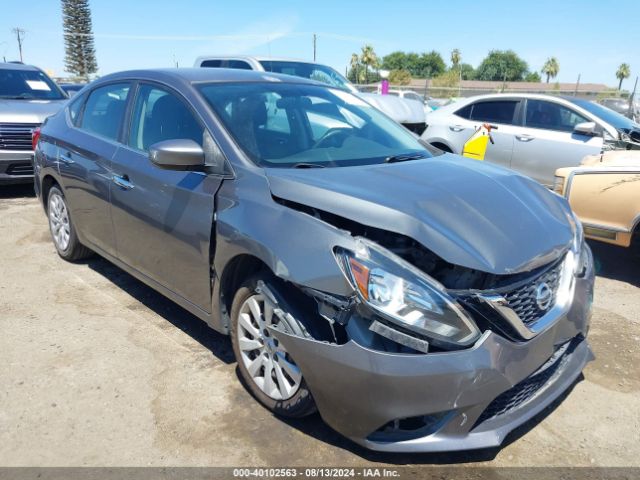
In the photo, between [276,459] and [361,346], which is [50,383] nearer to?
[276,459]

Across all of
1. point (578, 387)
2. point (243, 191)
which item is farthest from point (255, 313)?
point (578, 387)

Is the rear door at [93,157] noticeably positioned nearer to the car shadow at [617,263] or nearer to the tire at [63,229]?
the tire at [63,229]

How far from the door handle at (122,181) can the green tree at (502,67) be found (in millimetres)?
98690

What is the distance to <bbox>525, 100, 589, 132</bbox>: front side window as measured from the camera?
24.4 feet

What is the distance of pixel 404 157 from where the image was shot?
3418 millimetres

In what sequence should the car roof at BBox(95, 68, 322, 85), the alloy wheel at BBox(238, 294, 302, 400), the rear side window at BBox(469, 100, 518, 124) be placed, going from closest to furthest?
the alloy wheel at BBox(238, 294, 302, 400)
the car roof at BBox(95, 68, 322, 85)
the rear side window at BBox(469, 100, 518, 124)

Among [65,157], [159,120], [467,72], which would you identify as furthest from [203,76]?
[467,72]

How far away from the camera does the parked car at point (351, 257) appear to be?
2244 millimetres

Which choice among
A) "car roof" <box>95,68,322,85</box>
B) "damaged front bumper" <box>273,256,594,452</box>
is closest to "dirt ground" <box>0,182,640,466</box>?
"damaged front bumper" <box>273,256,594,452</box>

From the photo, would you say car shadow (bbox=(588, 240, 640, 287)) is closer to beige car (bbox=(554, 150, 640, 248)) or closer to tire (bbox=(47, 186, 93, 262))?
beige car (bbox=(554, 150, 640, 248))

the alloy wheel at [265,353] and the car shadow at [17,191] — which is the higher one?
the alloy wheel at [265,353]

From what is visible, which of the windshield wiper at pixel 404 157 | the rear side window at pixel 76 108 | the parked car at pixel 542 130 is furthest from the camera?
the parked car at pixel 542 130

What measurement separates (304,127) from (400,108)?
649cm

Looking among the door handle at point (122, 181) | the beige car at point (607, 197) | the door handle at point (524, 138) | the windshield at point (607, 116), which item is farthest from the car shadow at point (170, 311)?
the windshield at point (607, 116)
